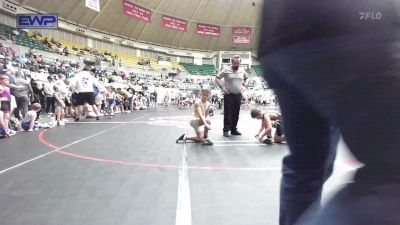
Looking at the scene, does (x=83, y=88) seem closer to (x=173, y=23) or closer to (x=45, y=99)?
(x=45, y=99)

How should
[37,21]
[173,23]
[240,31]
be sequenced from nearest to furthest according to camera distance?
[37,21]
[173,23]
[240,31]

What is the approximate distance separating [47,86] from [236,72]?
611 centimetres

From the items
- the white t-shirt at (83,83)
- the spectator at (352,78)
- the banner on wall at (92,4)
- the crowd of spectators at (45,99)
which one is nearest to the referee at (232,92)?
the crowd of spectators at (45,99)

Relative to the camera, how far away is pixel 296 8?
52 centimetres

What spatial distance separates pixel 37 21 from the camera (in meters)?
12.7

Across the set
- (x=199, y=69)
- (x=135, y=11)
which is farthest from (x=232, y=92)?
(x=199, y=69)

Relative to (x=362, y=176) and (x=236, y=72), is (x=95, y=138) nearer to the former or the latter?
(x=236, y=72)

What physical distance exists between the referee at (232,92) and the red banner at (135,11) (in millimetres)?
20836

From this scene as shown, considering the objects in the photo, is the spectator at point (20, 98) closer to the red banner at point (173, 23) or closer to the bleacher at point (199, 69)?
the red banner at point (173, 23)

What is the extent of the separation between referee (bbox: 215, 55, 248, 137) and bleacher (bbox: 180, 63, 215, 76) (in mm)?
34932

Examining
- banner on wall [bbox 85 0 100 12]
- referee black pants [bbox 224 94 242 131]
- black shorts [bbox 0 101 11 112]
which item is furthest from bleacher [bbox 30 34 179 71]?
referee black pants [bbox 224 94 242 131]

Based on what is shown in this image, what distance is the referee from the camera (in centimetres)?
560

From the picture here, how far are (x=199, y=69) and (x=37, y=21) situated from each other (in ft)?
97.2

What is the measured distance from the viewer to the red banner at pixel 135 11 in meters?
24.9
